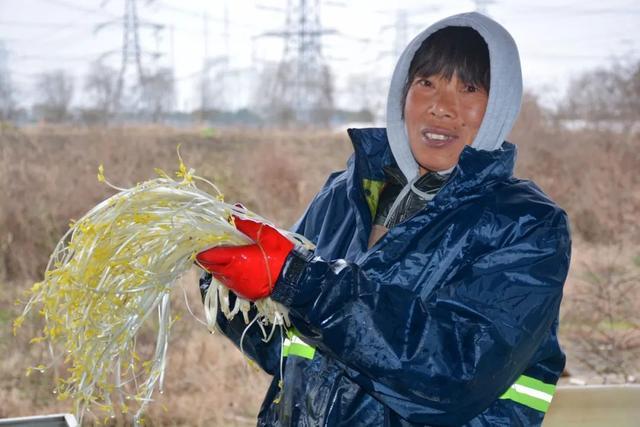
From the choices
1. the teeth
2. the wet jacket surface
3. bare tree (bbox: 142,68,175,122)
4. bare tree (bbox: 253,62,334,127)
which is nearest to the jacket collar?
the wet jacket surface

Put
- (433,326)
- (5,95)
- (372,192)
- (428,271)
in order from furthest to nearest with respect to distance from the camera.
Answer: (5,95) < (372,192) < (428,271) < (433,326)

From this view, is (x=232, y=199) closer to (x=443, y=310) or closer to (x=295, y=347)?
(x=295, y=347)

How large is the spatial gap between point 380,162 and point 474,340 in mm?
507

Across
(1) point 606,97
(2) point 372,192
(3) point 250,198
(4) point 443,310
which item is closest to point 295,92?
(3) point 250,198

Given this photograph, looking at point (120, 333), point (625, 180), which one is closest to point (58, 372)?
point (120, 333)

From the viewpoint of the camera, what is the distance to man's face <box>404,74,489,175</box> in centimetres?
139

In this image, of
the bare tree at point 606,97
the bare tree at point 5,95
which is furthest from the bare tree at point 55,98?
the bare tree at point 606,97

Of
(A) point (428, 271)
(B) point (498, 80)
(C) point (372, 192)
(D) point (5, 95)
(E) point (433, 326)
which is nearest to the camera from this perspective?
(E) point (433, 326)

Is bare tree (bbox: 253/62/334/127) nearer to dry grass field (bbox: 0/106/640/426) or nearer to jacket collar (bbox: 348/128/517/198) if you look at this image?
dry grass field (bbox: 0/106/640/426)

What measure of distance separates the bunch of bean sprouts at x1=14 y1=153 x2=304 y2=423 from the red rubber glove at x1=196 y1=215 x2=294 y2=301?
0.36 feet

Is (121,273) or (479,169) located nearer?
(479,169)

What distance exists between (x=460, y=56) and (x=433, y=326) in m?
0.52

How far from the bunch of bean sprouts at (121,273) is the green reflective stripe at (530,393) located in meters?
0.38

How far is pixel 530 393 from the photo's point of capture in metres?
1.25
